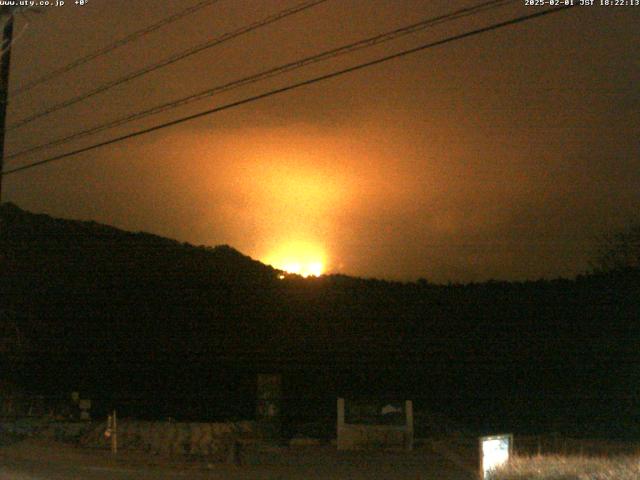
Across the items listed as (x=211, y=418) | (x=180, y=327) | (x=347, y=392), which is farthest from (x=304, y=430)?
(x=180, y=327)

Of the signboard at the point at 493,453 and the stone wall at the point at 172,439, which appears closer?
the signboard at the point at 493,453

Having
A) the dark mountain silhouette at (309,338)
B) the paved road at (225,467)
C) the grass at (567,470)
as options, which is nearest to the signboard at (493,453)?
the grass at (567,470)

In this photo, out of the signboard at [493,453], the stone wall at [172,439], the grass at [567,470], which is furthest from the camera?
the stone wall at [172,439]

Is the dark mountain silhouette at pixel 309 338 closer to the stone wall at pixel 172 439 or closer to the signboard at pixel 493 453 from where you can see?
the stone wall at pixel 172 439

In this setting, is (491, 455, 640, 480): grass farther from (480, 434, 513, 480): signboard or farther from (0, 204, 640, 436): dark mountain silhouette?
(0, 204, 640, 436): dark mountain silhouette

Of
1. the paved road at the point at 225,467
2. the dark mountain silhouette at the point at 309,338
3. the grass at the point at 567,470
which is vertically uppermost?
the dark mountain silhouette at the point at 309,338

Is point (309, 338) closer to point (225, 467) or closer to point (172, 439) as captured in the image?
point (172, 439)

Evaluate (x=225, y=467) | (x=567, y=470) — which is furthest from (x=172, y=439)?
(x=567, y=470)
